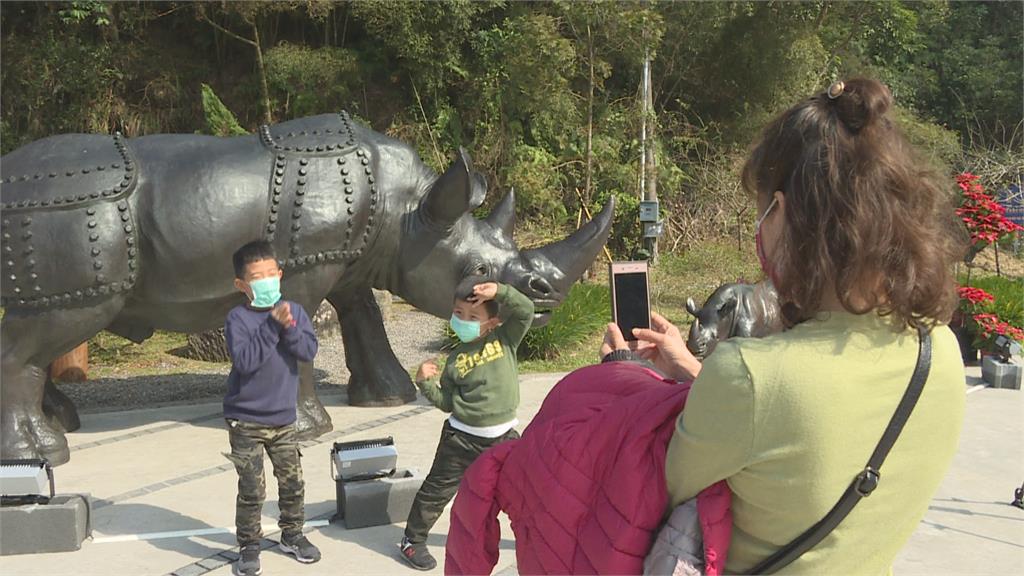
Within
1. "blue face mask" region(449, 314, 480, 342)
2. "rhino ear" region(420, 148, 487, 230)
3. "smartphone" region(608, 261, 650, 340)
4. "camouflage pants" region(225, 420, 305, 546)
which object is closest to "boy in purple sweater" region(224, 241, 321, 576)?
"camouflage pants" region(225, 420, 305, 546)

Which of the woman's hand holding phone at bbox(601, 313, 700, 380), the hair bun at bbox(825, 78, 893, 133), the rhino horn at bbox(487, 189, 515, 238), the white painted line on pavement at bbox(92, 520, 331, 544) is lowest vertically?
the white painted line on pavement at bbox(92, 520, 331, 544)

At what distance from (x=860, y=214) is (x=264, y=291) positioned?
8.80 ft

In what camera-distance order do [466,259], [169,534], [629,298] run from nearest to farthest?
[629,298]
[169,534]
[466,259]

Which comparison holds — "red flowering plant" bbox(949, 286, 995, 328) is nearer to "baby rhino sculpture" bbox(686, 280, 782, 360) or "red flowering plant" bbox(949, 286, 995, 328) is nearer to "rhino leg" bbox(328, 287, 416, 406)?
"baby rhino sculpture" bbox(686, 280, 782, 360)

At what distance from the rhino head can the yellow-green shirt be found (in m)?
4.21

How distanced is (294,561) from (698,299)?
29.5 feet

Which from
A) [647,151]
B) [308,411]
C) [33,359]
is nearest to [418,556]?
[308,411]

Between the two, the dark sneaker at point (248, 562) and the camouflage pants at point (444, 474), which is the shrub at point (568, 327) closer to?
the camouflage pants at point (444, 474)

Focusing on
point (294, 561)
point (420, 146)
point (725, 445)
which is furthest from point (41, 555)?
point (420, 146)

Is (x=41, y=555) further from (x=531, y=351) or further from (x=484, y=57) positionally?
(x=484, y=57)

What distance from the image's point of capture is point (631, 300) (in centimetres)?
253

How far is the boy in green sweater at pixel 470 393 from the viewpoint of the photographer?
11.1 ft

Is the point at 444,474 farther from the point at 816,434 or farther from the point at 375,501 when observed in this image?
the point at 816,434

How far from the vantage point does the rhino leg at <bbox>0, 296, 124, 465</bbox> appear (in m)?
4.80
